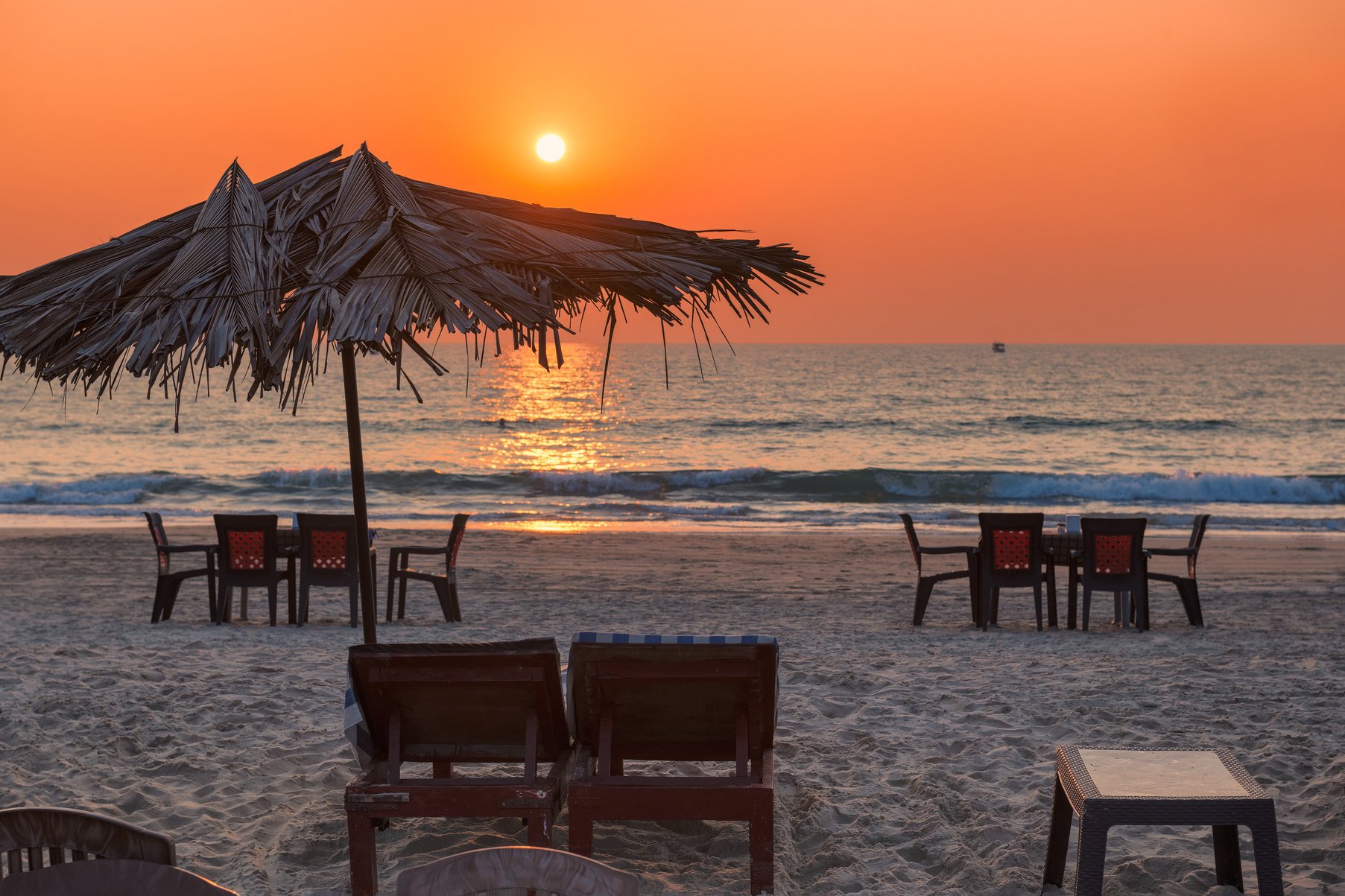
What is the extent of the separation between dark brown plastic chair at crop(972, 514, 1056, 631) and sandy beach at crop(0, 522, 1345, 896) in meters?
0.43

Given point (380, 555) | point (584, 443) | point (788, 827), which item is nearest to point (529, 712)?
point (788, 827)

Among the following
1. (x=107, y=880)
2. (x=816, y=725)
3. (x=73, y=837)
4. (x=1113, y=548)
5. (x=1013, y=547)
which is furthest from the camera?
(x=1013, y=547)

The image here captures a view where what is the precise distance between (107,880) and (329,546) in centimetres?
705

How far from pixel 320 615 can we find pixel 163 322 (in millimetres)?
6407

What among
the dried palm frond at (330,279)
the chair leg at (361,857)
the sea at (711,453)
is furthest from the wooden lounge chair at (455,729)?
the sea at (711,453)

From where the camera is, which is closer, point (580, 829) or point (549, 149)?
point (580, 829)

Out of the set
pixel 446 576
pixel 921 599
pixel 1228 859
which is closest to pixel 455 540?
pixel 446 576

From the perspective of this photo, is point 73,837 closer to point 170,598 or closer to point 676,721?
point 676,721

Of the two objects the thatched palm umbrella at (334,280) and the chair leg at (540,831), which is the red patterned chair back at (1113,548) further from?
the chair leg at (540,831)

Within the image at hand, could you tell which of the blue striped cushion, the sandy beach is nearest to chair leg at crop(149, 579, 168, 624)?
the sandy beach

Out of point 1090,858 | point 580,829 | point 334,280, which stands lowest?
point 580,829

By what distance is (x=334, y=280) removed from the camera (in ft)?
11.7

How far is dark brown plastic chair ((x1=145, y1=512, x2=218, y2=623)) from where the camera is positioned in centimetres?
884

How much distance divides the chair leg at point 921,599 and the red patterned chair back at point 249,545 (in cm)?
494
